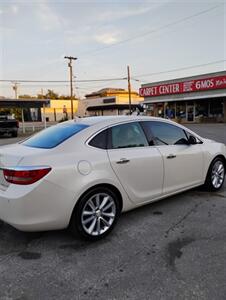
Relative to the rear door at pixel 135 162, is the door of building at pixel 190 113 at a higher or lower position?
higher

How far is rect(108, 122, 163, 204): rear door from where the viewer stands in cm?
377

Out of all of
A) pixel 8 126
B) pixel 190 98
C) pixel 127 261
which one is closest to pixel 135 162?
pixel 127 261

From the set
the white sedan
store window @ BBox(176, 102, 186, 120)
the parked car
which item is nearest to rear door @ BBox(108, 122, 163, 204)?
the white sedan

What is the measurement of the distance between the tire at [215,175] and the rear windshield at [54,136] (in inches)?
107

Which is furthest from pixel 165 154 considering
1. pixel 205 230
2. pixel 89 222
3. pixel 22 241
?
pixel 22 241

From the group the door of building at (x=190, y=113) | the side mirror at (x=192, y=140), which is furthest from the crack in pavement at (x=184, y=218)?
the door of building at (x=190, y=113)

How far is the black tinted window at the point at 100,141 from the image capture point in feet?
12.0

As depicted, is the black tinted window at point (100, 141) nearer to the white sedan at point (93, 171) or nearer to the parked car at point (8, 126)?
the white sedan at point (93, 171)

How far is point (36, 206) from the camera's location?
10.1 ft

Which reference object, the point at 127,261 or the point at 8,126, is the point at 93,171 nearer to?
the point at 127,261

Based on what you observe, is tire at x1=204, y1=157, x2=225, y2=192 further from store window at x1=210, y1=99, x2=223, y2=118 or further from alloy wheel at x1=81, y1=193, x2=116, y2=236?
store window at x1=210, y1=99, x2=223, y2=118

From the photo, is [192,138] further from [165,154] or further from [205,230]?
[205,230]

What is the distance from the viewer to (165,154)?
14.2ft

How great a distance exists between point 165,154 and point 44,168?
1996 mm
